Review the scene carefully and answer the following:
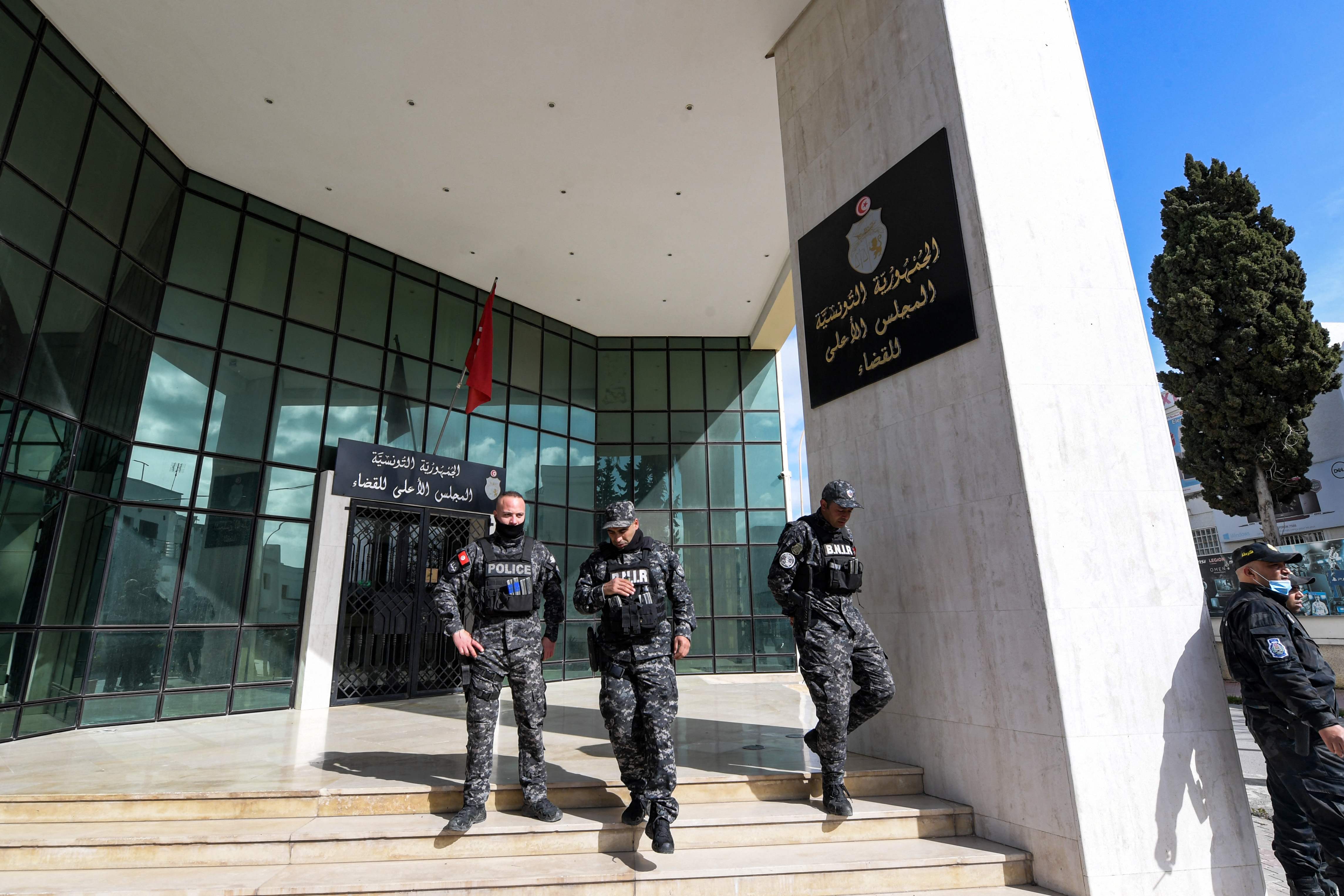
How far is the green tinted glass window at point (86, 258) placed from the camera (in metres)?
7.32

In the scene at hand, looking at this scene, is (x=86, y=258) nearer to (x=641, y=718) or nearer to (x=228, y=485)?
(x=228, y=485)

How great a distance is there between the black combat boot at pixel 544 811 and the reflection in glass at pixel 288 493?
25.1 ft

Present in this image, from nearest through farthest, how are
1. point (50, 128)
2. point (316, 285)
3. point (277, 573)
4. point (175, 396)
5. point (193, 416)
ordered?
1. point (50, 128)
2. point (175, 396)
3. point (193, 416)
4. point (277, 573)
5. point (316, 285)

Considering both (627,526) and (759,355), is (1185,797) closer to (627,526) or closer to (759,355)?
(627,526)

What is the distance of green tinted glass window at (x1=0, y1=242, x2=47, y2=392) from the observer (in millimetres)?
6430

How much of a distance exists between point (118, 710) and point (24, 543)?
2428mm

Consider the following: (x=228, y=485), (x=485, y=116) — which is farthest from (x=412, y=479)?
(x=485, y=116)

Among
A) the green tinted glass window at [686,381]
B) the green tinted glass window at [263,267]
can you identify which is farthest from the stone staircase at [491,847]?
the green tinted glass window at [686,381]

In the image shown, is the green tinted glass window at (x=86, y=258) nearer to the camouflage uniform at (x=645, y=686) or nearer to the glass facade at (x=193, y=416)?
the glass facade at (x=193, y=416)

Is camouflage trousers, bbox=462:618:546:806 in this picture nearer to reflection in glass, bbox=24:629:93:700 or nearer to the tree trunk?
reflection in glass, bbox=24:629:93:700

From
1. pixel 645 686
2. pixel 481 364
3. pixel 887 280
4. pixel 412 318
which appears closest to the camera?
pixel 645 686

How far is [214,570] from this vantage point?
8.91m

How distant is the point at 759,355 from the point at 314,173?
9917mm

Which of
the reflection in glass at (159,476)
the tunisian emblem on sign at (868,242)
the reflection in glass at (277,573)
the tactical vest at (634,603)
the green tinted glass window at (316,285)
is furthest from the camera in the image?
the green tinted glass window at (316,285)
